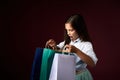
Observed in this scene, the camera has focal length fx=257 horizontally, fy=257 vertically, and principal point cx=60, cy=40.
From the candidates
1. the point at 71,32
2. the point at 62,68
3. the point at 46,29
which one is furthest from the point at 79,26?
the point at 46,29

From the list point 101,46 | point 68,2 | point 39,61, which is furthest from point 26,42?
point 39,61

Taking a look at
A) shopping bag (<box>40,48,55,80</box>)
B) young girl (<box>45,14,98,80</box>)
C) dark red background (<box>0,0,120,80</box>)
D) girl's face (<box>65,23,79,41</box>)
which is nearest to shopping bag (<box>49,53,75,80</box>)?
shopping bag (<box>40,48,55,80</box>)

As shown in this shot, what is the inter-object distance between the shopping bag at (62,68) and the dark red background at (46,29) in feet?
3.29

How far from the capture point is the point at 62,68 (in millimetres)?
1131

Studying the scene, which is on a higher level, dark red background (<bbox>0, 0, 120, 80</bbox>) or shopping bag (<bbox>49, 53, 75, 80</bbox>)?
dark red background (<bbox>0, 0, 120, 80</bbox>)

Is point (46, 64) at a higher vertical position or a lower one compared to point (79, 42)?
lower

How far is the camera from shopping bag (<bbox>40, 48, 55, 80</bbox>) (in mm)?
1127

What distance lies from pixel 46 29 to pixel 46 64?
103 centimetres

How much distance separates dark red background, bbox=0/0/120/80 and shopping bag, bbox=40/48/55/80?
0.99m

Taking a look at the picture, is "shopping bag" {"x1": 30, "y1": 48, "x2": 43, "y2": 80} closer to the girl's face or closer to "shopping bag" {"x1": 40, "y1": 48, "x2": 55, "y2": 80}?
"shopping bag" {"x1": 40, "y1": 48, "x2": 55, "y2": 80}

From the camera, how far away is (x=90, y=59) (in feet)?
3.94

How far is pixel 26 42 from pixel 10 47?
14 centimetres

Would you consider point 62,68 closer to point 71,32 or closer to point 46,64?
point 46,64

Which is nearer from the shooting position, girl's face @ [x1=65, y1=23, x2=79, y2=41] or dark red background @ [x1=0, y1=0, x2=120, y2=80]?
girl's face @ [x1=65, y1=23, x2=79, y2=41]
